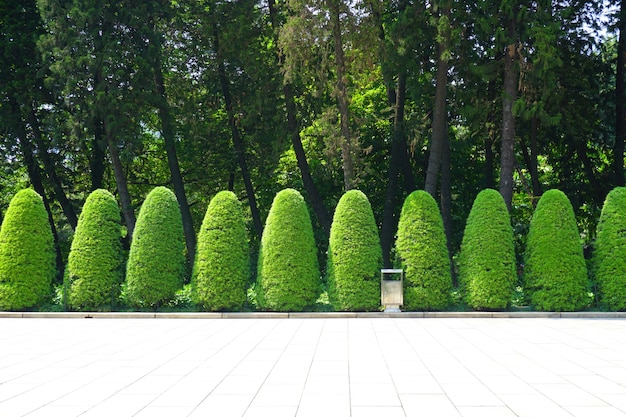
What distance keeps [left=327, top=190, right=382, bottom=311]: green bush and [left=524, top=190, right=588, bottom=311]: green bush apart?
157 inches

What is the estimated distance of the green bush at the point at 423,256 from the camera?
48.6 ft

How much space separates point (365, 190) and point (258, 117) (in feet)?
21.3

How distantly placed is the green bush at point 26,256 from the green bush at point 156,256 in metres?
2.49

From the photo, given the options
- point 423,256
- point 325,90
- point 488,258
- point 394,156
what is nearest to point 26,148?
point 325,90

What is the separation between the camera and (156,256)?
50.3 feet

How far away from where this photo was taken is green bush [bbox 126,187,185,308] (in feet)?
Answer: 50.0

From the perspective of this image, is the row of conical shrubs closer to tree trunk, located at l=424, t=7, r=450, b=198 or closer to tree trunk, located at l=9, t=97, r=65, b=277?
tree trunk, located at l=424, t=7, r=450, b=198

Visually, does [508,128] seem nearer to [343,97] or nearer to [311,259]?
[343,97]

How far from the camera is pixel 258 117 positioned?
23969 millimetres

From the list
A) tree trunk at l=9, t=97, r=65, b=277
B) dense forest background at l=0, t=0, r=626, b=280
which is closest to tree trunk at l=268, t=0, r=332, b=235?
dense forest background at l=0, t=0, r=626, b=280

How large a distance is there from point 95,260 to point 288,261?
5254 mm

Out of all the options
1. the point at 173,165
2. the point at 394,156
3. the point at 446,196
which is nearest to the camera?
the point at 446,196

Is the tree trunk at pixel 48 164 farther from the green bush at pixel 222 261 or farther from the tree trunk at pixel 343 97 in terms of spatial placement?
the tree trunk at pixel 343 97
